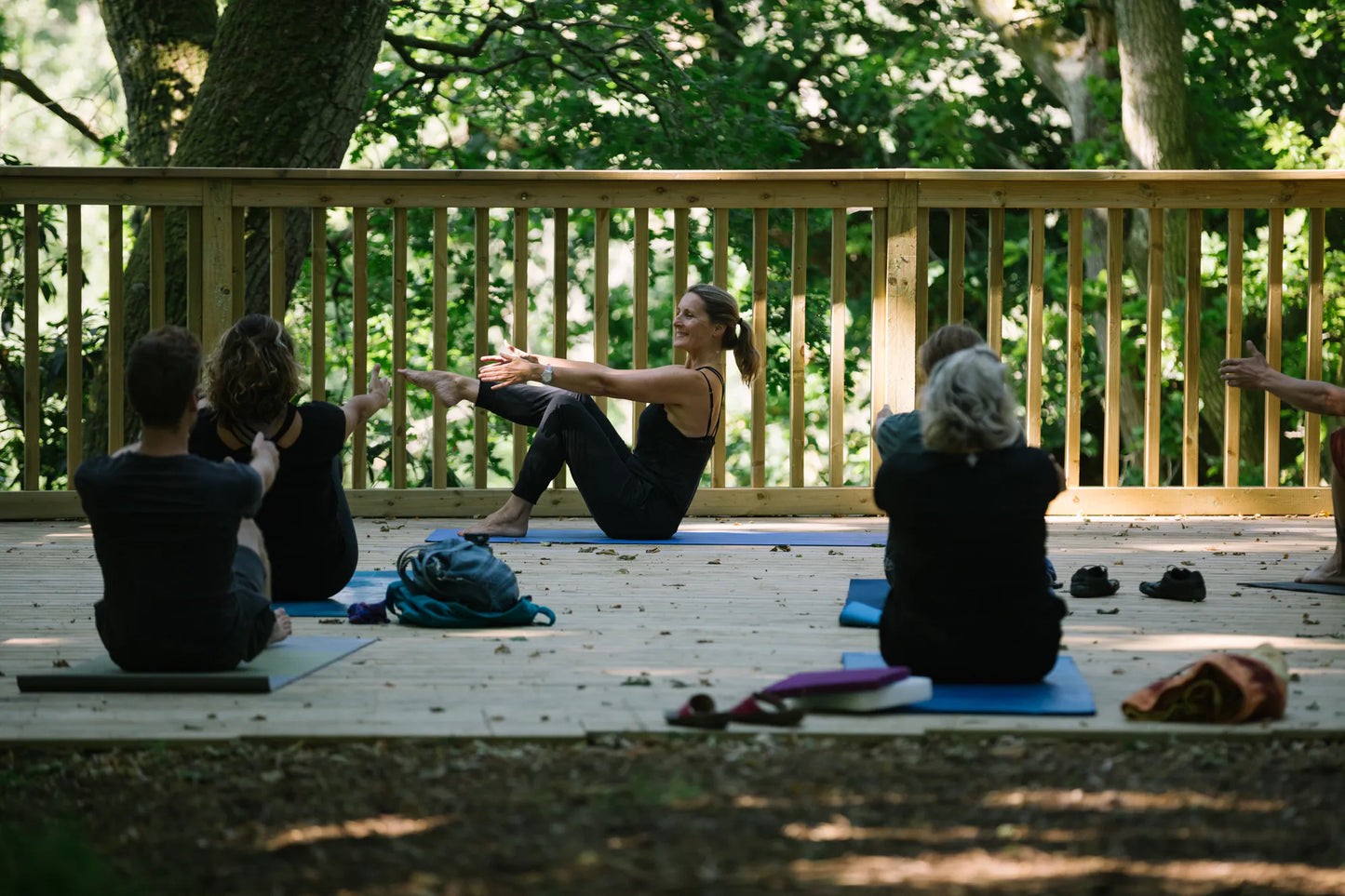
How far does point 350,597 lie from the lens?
4.16 meters

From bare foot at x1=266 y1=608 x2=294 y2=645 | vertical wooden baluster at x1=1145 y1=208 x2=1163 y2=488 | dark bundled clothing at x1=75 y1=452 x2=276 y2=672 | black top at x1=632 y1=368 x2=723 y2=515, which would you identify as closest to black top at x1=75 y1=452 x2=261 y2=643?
dark bundled clothing at x1=75 y1=452 x2=276 y2=672

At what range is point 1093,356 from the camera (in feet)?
40.6

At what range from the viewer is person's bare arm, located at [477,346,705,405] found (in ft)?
17.3

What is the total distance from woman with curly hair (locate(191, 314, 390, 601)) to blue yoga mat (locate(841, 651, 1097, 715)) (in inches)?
65.7

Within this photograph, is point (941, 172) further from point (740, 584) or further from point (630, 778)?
point (630, 778)

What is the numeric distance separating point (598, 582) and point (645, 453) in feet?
3.72

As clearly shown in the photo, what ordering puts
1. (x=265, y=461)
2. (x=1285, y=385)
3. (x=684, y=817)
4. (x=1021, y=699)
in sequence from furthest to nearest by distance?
(x=1285, y=385), (x=265, y=461), (x=1021, y=699), (x=684, y=817)

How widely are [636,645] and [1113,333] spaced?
345cm

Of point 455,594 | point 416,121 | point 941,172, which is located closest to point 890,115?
point 416,121

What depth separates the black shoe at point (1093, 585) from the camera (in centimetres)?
418

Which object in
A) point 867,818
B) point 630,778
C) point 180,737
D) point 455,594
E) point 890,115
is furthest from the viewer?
point 890,115

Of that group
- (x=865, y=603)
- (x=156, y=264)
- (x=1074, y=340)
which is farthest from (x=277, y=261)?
(x=1074, y=340)

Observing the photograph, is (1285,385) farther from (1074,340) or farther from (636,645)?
(636,645)

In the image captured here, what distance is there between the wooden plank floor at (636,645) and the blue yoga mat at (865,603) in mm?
40
